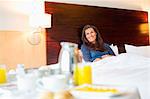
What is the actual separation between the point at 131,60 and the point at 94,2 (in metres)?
0.52

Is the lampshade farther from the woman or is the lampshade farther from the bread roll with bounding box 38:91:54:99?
the bread roll with bounding box 38:91:54:99

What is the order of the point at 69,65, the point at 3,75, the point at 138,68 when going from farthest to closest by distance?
the point at 138,68
the point at 3,75
the point at 69,65

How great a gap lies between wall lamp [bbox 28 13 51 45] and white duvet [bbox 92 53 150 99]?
0.39 metres

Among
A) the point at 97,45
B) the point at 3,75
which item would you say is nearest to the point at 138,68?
the point at 97,45

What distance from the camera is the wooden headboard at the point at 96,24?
4.99ft

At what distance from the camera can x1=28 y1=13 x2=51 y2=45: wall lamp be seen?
141 centimetres

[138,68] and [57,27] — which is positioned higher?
[57,27]

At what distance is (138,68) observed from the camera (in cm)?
139

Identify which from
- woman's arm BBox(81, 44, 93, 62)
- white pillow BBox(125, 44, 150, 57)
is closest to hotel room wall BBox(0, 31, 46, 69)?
woman's arm BBox(81, 44, 93, 62)

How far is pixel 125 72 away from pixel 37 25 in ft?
1.98

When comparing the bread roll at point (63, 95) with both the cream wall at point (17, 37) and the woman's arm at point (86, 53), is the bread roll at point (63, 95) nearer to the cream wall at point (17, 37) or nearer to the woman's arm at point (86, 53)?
the cream wall at point (17, 37)

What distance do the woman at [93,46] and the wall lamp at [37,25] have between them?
30 cm

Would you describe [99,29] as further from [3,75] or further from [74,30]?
[3,75]

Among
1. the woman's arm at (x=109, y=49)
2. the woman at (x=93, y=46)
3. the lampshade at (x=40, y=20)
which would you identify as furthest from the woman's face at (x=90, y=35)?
the lampshade at (x=40, y=20)
